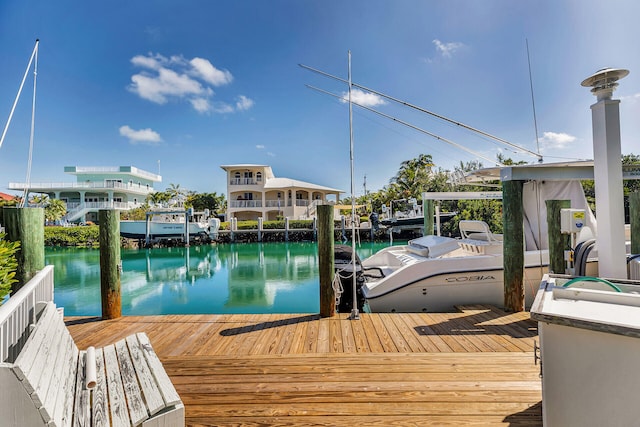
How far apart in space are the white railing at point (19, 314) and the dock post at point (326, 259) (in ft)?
9.46

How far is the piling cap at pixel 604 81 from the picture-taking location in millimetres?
2551

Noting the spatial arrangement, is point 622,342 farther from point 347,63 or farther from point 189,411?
point 347,63

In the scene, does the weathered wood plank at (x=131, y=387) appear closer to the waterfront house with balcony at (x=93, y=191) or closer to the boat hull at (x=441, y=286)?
the boat hull at (x=441, y=286)

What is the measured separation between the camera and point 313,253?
20750 millimetres

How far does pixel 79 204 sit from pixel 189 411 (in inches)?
1697

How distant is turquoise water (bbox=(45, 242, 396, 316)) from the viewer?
9.10 meters

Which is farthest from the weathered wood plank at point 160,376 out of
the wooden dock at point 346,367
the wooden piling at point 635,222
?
the wooden piling at point 635,222

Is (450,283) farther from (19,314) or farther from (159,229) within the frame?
(159,229)

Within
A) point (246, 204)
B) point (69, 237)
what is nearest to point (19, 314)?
point (69, 237)

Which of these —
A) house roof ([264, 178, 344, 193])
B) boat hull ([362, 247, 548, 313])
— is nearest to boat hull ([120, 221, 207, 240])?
house roof ([264, 178, 344, 193])

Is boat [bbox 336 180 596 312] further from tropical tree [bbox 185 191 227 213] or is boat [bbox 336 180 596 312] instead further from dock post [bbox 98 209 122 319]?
tropical tree [bbox 185 191 227 213]

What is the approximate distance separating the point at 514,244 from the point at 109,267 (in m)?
5.86

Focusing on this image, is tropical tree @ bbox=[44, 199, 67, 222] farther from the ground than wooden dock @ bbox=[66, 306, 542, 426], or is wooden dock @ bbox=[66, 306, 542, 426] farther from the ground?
tropical tree @ bbox=[44, 199, 67, 222]

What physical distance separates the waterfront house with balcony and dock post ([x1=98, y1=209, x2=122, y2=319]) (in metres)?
36.1
